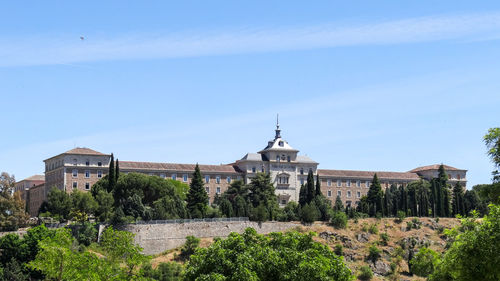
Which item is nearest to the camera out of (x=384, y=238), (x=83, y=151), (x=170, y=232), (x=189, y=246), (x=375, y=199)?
(x=189, y=246)

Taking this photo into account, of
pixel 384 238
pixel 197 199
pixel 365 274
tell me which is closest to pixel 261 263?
pixel 365 274

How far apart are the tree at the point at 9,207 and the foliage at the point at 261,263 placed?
5767cm

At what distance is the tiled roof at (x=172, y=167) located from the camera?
118 metres

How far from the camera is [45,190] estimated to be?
123312 millimetres

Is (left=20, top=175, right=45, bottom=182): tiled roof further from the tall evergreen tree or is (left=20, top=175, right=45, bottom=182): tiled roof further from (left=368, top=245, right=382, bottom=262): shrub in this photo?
(left=368, top=245, right=382, bottom=262): shrub

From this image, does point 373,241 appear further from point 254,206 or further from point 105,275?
point 105,275

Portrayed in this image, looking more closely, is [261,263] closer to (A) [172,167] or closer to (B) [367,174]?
(A) [172,167]

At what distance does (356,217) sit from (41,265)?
60847 millimetres

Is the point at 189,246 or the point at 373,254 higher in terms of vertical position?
the point at 189,246

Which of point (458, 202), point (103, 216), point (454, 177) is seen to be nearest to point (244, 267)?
point (103, 216)

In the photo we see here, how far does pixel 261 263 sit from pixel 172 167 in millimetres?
85928

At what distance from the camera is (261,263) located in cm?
3772

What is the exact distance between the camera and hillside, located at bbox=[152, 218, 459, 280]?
300 feet

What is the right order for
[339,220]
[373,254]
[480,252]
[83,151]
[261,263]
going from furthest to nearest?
[83,151] → [339,220] → [373,254] → [261,263] → [480,252]
